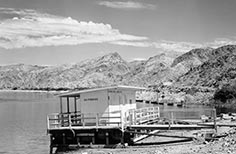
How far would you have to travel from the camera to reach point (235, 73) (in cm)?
10725

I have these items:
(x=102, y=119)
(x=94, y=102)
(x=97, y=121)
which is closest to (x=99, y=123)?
(x=102, y=119)

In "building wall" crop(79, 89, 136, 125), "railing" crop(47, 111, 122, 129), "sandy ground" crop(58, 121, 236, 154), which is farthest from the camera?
"building wall" crop(79, 89, 136, 125)

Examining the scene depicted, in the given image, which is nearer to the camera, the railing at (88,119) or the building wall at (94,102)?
the railing at (88,119)

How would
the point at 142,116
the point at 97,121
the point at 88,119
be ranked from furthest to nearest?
1. the point at 142,116
2. the point at 88,119
3. the point at 97,121

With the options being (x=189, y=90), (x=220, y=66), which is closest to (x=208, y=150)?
(x=189, y=90)

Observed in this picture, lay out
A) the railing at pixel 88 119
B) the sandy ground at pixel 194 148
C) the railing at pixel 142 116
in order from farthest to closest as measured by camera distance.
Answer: the railing at pixel 142 116
the railing at pixel 88 119
the sandy ground at pixel 194 148

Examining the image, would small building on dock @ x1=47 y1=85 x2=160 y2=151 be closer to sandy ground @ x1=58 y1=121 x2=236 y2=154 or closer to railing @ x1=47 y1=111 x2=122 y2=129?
railing @ x1=47 y1=111 x2=122 y2=129

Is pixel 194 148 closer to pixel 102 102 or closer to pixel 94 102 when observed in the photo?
pixel 102 102

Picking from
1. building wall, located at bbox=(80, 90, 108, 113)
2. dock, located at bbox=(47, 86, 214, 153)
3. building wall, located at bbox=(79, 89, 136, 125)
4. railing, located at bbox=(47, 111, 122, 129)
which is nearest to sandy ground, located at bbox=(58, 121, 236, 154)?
dock, located at bbox=(47, 86, 214, 153)

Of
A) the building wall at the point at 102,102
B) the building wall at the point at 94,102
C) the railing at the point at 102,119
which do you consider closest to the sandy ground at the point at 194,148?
the railing at the point at 102,119

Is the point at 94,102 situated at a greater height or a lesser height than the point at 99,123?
greater

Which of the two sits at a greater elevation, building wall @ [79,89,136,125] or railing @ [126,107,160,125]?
building wall @ [79,89,136,125]

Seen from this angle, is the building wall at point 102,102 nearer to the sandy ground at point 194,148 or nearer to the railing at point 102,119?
the railing at point 102,119

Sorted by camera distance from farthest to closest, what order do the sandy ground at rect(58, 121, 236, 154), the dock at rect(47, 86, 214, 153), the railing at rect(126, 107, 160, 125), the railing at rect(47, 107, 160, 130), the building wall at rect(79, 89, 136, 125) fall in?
the building wall at rect(79, 89, 136, 125) → the railing at rect(126, 107, 160, 125) → the railing at rect(47, 107, 160, 130) → the dock at rect(47, 86, 214, 153) → the sandy ground at rect(58, 121, 236, 154)
